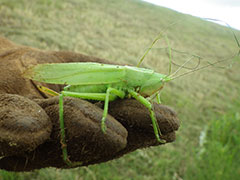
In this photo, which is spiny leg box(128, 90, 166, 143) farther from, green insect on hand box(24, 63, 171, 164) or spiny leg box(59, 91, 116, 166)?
spiny leg box(59, 91, 116, 166)

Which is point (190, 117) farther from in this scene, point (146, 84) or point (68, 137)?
point (68, 137)

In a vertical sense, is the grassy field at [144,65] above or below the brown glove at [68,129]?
below

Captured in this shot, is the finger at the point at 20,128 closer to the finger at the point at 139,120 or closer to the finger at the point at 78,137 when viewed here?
the finger at the point at 78,137

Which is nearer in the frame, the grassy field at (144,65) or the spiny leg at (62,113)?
the spiny leg at (62,113)

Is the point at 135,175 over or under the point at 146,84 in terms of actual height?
under

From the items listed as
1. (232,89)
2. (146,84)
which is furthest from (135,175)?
(232,89)

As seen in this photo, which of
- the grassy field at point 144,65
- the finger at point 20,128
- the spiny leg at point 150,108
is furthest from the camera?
the grassy field at point 144,65

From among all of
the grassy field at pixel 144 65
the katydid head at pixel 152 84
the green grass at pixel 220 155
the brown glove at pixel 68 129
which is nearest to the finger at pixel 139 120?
the brown glove at pixel 68 129
